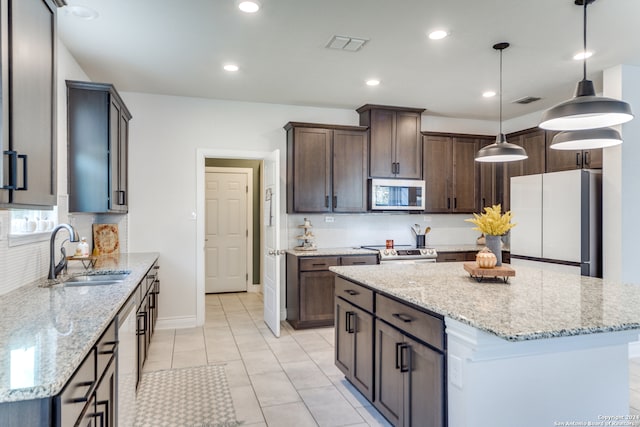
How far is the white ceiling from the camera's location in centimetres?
272

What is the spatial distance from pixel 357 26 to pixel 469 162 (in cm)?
324

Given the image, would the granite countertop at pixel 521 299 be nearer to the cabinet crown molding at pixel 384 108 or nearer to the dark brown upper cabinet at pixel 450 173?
the dark brown upper cabinet at pixel 450 173

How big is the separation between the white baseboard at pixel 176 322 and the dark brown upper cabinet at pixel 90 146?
5.78ft

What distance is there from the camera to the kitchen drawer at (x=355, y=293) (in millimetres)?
2645

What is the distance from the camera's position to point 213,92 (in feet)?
15.1

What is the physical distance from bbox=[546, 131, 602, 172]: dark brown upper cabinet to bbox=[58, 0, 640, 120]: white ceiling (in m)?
0.67

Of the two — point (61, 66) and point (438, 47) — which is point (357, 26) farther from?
point (61, 66)

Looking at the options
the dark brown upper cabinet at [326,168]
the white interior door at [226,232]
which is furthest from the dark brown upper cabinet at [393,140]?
the white interior door at [226,232]

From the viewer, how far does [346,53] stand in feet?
11.3

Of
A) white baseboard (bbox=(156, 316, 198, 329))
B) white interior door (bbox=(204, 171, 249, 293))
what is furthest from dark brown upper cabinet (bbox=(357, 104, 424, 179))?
white baseboard (bbox=(156, 316, 198, 329))

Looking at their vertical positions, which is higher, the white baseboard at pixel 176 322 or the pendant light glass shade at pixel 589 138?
the pendant light glass shade at pixel 589 138

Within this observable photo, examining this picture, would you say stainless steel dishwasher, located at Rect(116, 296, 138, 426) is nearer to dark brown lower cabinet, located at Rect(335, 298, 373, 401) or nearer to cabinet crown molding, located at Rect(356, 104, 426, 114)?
dark brown lower cabinet, located at Rect(335, 298, 373, 401)

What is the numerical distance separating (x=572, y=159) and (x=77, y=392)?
495 cm

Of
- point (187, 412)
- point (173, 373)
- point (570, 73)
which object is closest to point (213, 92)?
point (173, 373)
